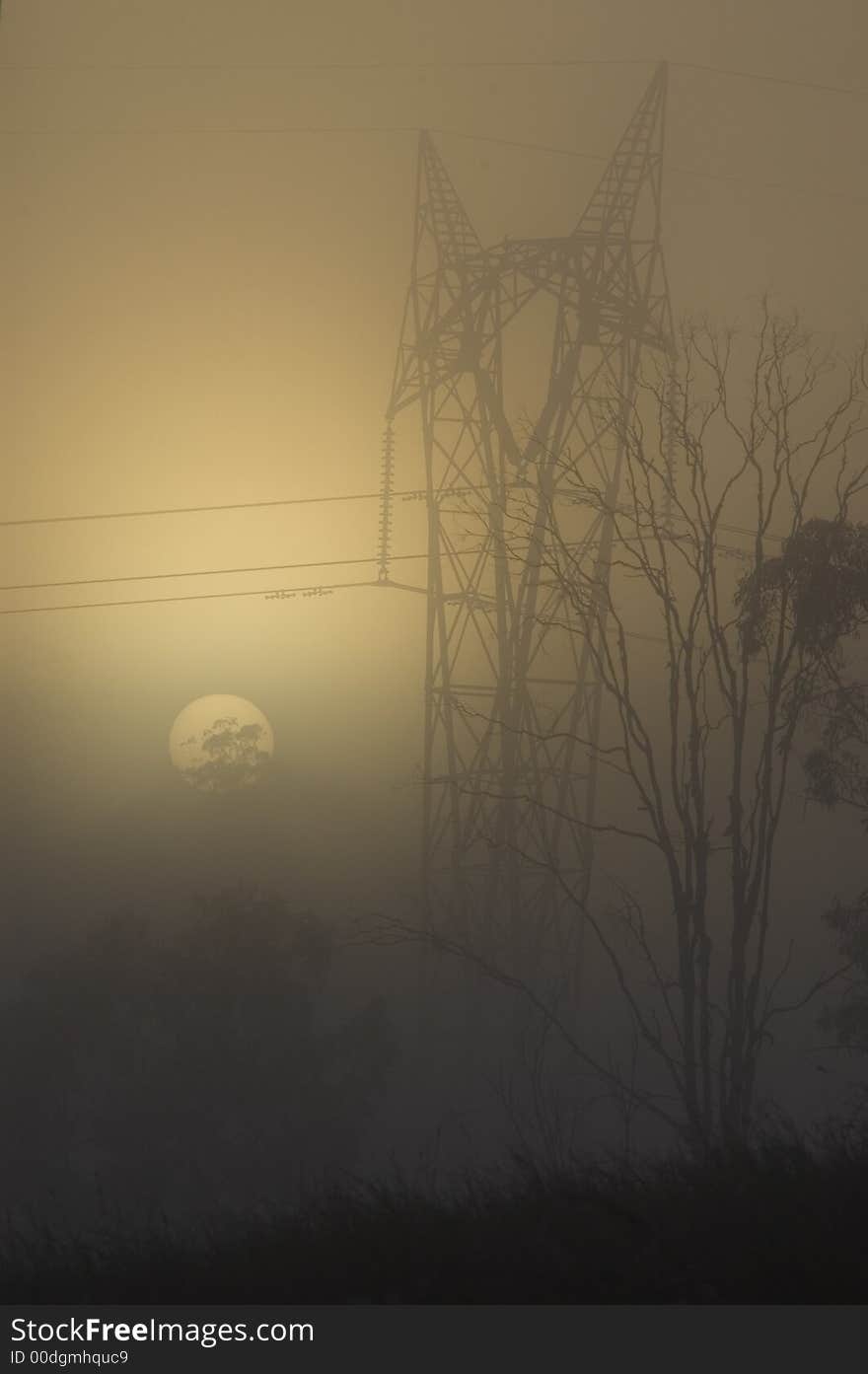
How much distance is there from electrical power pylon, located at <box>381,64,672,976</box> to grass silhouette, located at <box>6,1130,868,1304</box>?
5064mm

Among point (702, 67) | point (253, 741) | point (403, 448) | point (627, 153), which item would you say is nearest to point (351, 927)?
point (253, 741)

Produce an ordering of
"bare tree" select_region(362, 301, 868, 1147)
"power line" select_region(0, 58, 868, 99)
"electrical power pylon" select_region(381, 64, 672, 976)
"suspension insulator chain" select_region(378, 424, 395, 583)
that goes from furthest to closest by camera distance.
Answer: "suspension insulator chain" select_region(378, 424, 395, 583) → "power line" select_region(0, 58, 868, 99) → "electrical power pylon" select_region(381, 64, 672, 976) → "bare tree" select_region(362, 301, 868, 1147)

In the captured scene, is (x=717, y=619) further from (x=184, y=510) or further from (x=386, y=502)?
(x=184, y=510)

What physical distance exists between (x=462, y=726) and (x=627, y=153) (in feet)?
14.1

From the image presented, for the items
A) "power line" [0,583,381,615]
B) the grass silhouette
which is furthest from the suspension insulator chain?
the grass silhouette

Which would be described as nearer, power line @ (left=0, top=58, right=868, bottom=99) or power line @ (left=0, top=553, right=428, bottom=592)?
power line @ (left=0, top=58, right=868, bottom=99)

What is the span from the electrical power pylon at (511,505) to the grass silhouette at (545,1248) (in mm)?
5064

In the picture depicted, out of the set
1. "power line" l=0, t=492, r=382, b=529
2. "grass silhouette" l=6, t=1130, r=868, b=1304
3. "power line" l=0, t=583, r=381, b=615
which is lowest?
"grass silhouette" l=6, t=1130, r=868, b=1304

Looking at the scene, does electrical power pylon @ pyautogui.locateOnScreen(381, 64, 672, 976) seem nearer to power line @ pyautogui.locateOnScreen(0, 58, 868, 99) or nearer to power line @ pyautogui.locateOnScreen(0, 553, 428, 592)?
power line @ pyautogui.locateOnScreen(0, 553, 428, 592)

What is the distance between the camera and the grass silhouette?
11.1ft

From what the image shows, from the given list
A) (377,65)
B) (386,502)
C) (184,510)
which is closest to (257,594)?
(184,510)

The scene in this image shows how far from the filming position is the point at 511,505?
934 centimetres

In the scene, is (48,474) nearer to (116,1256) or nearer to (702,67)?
(702,67)

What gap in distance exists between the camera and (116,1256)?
418 centimetres
